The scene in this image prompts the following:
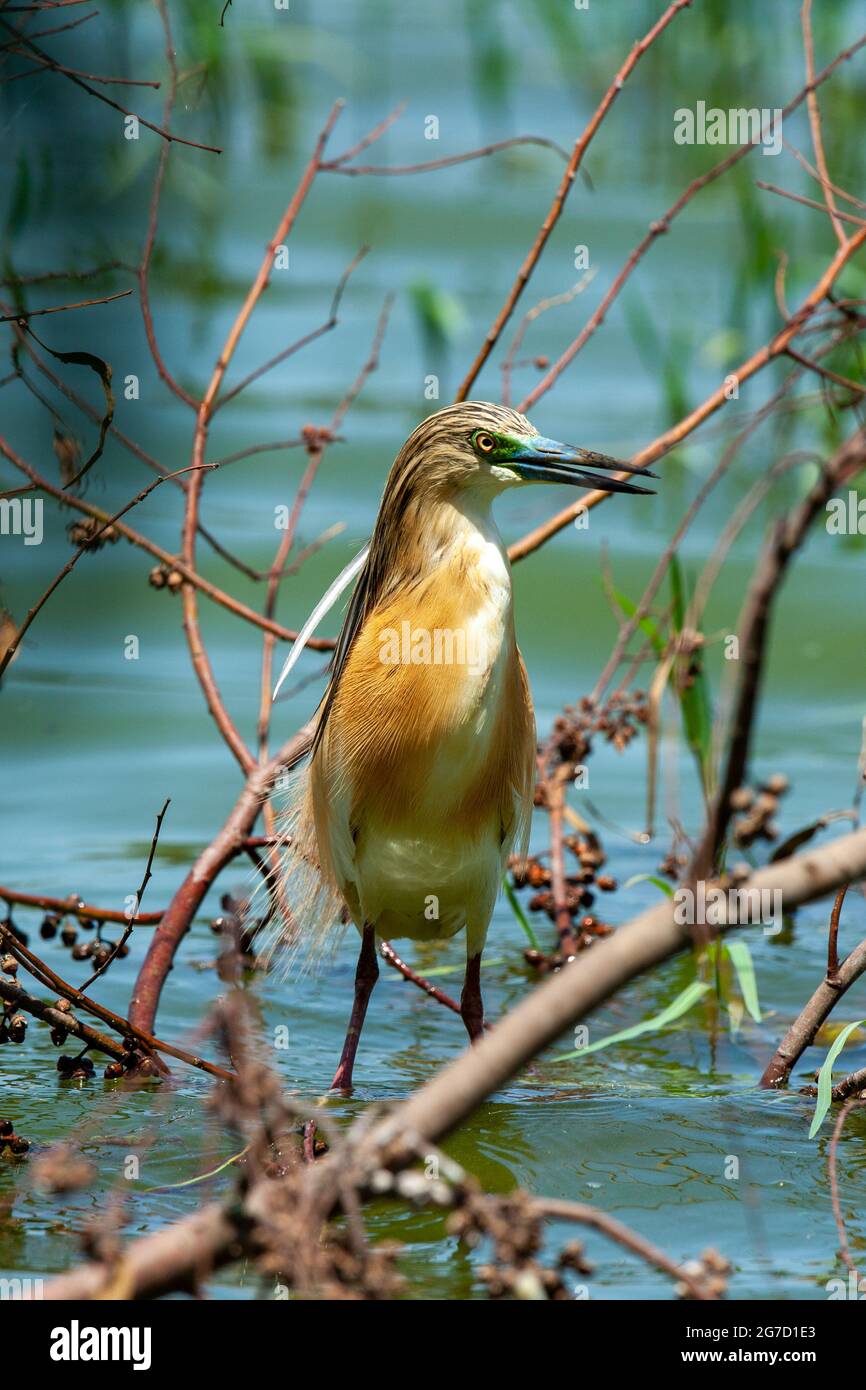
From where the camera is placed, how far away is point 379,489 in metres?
8.84

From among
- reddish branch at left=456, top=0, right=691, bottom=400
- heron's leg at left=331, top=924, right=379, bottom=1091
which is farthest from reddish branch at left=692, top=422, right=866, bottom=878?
reddish branch at left=456, top=0, right=691, bottom=400

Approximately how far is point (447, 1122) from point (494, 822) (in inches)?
87.4

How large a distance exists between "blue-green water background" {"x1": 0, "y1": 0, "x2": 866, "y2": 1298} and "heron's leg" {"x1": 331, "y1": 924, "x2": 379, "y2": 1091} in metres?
0.06

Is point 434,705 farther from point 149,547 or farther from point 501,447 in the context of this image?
point 149,547

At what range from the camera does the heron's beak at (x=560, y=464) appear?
3.57 meters

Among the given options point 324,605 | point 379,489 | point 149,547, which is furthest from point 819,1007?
point 379,489

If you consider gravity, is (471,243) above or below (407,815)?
above

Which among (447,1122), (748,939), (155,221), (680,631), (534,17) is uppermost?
(534,17)

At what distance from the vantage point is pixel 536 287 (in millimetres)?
11273

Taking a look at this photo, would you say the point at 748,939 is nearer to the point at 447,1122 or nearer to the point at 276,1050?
the point at 276,1050
